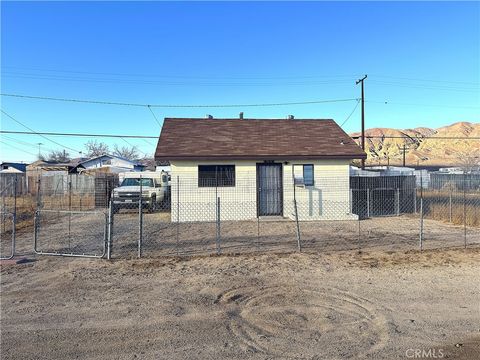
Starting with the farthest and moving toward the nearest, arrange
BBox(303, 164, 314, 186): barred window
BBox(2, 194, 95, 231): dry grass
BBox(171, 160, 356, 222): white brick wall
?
1. BBox(2, 194, 95, 231): dry grass
2. BBox(303, 164, 314, 186): barred window
3. BBox(171, 160, 356, 222): white brick wall

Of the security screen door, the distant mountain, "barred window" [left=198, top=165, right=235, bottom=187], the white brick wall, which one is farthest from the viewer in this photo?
the distant mountain

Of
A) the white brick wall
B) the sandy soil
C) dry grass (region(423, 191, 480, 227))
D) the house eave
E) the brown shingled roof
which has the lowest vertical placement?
the sandy soil

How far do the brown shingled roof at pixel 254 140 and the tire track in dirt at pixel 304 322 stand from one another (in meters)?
10.7

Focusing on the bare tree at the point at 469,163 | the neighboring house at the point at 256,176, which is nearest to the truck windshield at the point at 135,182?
the neighboring house at the point at 256,176

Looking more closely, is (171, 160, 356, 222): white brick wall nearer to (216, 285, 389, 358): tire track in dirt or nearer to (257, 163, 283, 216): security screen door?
(257, 163, 283, 216): security screen door

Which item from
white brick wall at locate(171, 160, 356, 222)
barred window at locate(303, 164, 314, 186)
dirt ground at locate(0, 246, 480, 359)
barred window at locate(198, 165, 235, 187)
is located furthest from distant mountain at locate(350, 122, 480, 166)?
dirt ground at locate(0, 246, 480, 359)

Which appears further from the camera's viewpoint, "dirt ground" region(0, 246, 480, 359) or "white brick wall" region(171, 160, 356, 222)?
"white brick wall" region(171, 160, 356, 222)

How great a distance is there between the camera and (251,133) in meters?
19.0

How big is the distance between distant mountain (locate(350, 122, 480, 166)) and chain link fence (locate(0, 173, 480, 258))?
9153 centimetres

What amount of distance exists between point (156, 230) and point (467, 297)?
9.99 m

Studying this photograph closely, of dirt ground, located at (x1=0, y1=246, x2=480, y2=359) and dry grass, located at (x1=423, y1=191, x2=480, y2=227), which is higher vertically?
dry grass, located at (x1=423, y1=191, x2=480, y2=227)

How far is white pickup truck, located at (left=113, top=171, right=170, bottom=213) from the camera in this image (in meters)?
19.7

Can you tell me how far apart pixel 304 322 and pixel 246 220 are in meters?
11.4

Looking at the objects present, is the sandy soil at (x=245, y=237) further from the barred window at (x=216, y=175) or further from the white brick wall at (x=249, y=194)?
the barred window at (x=216, y=175)
